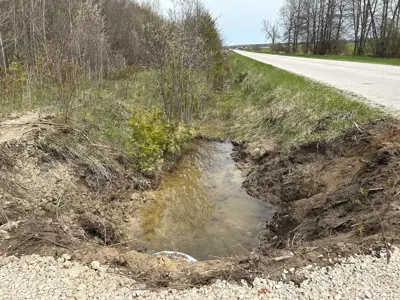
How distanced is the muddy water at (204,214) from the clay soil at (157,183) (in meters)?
0.28

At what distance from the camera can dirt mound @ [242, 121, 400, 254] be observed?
3145mm

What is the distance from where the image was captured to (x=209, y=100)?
13.7 metres

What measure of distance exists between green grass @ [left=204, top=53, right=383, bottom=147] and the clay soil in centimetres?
44

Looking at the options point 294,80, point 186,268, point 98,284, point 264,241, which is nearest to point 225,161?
point 264,241

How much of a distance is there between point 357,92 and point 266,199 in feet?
13.5

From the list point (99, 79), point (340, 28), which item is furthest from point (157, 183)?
point (340, 28)

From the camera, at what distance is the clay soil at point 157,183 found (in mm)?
2920

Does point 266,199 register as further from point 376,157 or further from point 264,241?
point 376,157

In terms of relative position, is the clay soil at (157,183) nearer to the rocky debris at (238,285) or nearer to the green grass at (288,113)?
the rocky debris at (238,285)

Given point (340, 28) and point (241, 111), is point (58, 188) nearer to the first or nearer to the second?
point (241, 111)

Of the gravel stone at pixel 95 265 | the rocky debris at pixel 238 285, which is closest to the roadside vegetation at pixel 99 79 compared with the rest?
the gravel stone at pixel 95 265

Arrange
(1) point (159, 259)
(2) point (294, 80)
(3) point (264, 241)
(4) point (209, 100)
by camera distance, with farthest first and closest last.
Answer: (4) point (209, 100)
(2) point (294, 80)
(3) point (264, 241)
(1) point (159, 259)

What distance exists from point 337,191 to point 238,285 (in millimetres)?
2653

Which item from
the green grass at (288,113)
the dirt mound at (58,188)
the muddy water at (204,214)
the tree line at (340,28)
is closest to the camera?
the dirt mound at (58,188)
